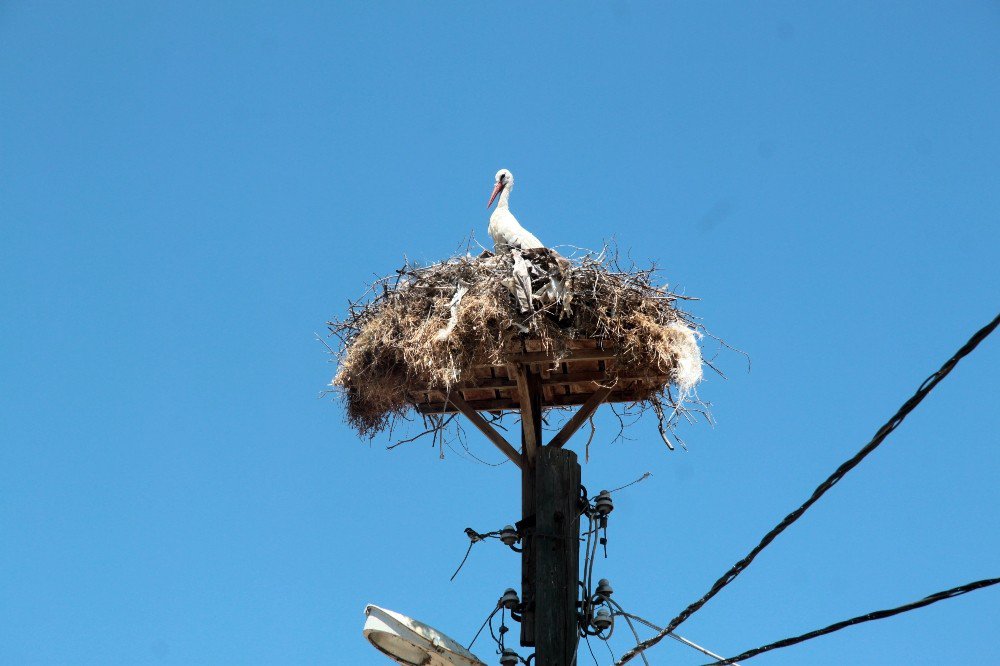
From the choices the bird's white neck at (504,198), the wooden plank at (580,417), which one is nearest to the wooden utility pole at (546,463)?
the wooden plank at (580,417)

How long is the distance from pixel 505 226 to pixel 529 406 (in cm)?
284

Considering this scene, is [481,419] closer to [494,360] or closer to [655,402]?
[494,360]

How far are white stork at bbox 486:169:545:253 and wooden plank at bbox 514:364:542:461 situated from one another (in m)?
1.26

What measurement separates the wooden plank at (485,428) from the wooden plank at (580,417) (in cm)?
26

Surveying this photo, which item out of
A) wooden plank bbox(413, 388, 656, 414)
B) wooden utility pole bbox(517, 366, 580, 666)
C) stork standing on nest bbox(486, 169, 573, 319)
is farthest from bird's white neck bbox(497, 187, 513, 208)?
wooden utility pole bbox(517, 366, 580, 666)

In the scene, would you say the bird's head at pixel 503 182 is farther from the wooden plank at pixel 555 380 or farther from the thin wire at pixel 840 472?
the thin wire at pixel 840 472

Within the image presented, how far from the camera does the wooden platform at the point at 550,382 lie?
766 cm

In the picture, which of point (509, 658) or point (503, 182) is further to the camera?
point (503, 182)

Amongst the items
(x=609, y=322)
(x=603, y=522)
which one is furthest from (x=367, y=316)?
(x=603, y=522)

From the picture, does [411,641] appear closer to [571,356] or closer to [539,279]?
[571,356]

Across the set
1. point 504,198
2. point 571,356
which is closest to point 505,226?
point 504,198

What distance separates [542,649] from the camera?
6.58m

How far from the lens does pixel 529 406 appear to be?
7656 mm

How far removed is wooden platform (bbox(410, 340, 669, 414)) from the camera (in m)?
7.66
